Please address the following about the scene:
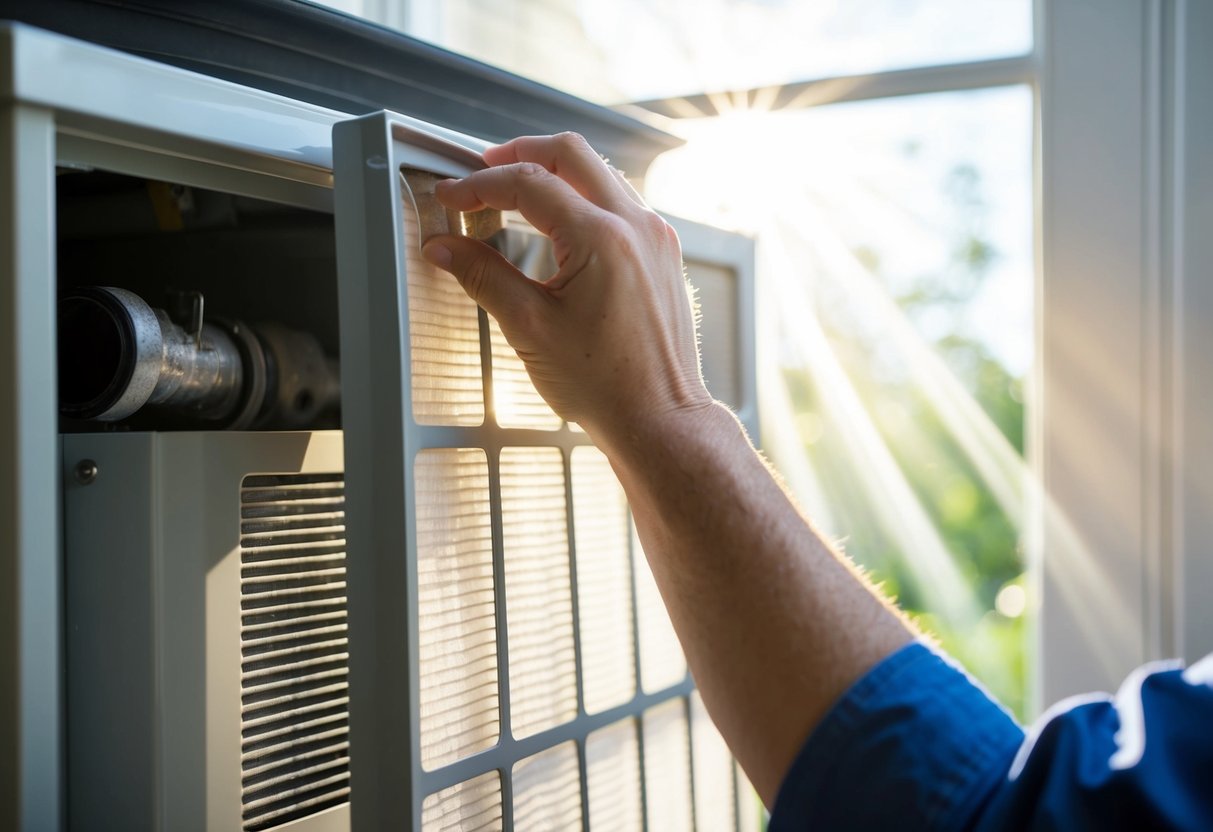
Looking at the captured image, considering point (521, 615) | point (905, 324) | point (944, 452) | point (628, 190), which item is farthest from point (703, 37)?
point (521, 615)

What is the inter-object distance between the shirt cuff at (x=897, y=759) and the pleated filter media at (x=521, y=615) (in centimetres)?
23

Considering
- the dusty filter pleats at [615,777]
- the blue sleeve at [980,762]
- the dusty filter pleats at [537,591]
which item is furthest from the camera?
the dusty filter pleats at [615,777]

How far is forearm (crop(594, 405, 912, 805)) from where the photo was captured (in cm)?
62

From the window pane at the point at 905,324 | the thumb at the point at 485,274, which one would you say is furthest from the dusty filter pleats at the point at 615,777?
the window pane at the point at 905,324

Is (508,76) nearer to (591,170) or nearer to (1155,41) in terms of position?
(591,170)

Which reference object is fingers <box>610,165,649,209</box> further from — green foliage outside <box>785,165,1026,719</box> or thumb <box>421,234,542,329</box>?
green foliage outside <box>785,165,1026,719</box>

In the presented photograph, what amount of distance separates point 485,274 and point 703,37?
1.07 metres

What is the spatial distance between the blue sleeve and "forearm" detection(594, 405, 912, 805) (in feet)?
0.08

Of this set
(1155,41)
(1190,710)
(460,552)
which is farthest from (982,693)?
(1155,41)

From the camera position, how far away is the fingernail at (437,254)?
0.69 metres

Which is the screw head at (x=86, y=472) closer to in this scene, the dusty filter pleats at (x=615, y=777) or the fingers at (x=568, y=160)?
the fingers at (x=568, y=160)

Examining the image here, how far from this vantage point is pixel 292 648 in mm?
752

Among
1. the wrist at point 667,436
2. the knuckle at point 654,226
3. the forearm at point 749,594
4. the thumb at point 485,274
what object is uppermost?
the knuckle at point 654,226

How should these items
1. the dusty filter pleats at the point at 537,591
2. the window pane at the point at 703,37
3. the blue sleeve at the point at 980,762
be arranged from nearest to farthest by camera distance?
the blue sleeve at the point at 980,762 → the dusty filter pleats at the point at 537,591 → the window pane at the point at 703,37
